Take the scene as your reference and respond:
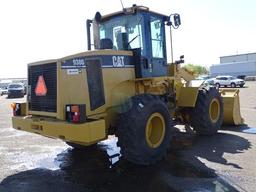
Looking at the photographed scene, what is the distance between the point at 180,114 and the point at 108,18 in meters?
3.66

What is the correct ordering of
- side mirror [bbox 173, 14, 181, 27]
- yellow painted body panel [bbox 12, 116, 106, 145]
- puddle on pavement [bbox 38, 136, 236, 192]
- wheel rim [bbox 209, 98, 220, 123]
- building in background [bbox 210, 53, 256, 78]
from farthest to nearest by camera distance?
building in background [bbox 210, 53, 256, 78] → wheel rim [bbox 209, 98, 220, 123] → side mirror [bbox 173, 14, 181, 27] → yellow painted body panel [bbox 12, 116, 106, 145] → puddle on pavement [bbox 38, 136, 236, 192]

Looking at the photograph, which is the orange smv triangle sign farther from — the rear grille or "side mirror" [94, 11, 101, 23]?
"side mirror" [94, 11, 101, 23]

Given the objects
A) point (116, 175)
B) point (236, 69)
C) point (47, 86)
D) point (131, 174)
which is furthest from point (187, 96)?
point (236, 69)

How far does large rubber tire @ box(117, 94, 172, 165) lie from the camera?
6.86 metres

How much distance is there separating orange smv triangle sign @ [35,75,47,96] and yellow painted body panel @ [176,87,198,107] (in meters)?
4.27

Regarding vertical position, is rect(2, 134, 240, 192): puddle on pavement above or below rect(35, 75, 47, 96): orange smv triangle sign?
below

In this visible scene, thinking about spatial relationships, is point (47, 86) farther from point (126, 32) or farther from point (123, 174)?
point (126, 32)

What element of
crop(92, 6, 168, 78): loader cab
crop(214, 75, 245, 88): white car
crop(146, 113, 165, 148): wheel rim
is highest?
crop(92, 6, 168, 78): loader cab

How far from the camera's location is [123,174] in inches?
267

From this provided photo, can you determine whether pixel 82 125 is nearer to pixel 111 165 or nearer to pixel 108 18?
pixel 111 165

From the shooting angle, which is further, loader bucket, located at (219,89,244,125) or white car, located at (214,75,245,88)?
white car, located at (214,75,245,88)

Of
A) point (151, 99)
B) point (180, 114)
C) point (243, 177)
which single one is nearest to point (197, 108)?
point (180, 114)

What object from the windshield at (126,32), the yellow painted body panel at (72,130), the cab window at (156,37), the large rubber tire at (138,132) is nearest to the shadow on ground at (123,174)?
the large rubber tire at (138,132)

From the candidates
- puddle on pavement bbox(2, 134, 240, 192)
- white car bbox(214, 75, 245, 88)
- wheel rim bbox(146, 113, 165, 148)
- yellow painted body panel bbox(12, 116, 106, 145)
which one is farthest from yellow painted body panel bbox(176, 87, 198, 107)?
white car bbox(214, 75, 245, 88)
